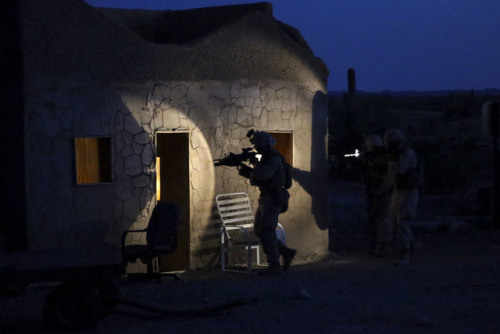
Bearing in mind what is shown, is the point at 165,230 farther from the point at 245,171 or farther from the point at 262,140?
the point at 262,140

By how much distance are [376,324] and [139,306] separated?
220 centimetres

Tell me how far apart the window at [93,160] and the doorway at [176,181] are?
4.15 feet

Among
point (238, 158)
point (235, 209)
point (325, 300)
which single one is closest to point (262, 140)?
point (238, 158)

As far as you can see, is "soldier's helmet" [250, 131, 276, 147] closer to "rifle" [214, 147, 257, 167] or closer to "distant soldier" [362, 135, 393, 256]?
"rifle" [214, 147, 257, 167]

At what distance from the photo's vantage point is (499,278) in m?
9.34

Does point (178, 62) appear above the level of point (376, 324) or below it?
above

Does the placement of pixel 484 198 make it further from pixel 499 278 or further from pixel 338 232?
pixel 499 278

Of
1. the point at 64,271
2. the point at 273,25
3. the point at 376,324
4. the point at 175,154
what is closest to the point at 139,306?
the point at 64,271

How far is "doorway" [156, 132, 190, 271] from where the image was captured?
414 inches

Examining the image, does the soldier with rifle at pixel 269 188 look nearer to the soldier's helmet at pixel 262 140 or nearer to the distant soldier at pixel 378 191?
the soldier's helmet at pixel 262 140

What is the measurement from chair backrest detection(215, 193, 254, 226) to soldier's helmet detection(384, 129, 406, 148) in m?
2.35

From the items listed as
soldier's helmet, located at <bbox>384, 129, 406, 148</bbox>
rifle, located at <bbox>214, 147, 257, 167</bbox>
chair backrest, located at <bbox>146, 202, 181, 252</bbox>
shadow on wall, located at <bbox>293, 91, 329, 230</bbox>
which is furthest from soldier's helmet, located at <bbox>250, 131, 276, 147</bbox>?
soldier's helmet, located at <bbox>384, 129, 406, 148</bbox>

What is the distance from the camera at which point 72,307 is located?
21.4 ft

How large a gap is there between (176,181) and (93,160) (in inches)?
59.3
